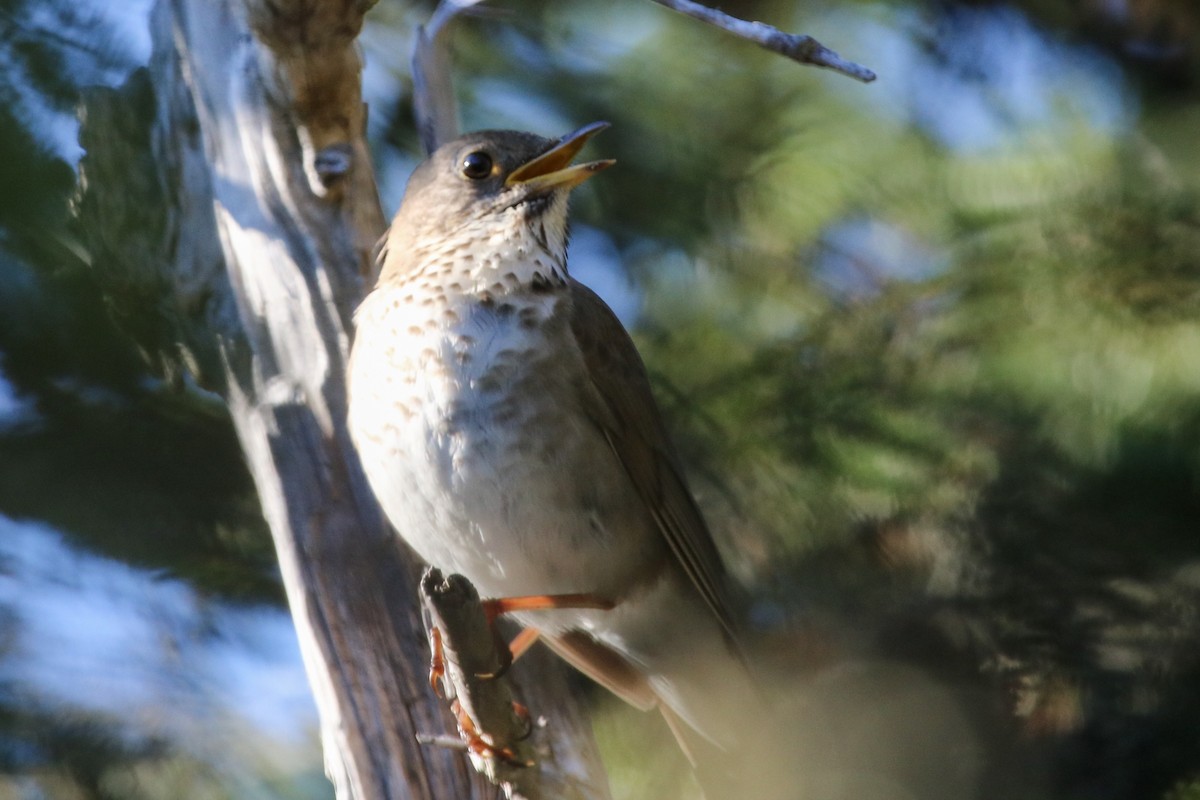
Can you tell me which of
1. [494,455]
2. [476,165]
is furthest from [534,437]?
[476,165]

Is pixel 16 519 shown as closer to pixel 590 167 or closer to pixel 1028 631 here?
pixel 590 167

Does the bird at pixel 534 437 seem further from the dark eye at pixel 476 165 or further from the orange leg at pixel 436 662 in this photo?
the orange leg at pixel 436 662

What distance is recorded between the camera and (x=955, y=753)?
288 cm

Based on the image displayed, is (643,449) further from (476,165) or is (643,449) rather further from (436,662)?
(476,165)

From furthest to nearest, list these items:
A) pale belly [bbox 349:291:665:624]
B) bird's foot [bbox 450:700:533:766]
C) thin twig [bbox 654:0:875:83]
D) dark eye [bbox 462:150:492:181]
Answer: dark eye [bbox 462:150:492:181] < pale belly [bbox 349:291:665:624] < bird's foot [bbox 450:700:533:766] < thin twig [bbox 654:0:875:83]

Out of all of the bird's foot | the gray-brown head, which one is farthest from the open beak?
the bird's foot

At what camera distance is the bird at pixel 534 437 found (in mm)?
3027

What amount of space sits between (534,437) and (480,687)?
2.22 ft

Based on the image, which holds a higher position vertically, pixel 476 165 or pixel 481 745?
pixel 476 165

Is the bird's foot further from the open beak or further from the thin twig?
the thin twig

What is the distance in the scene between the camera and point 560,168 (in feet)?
11.7

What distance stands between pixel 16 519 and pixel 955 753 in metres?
2.82

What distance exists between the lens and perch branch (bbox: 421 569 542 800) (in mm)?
2459

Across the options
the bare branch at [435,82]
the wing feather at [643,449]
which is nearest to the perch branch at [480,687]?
the wing feather at [643,449]
